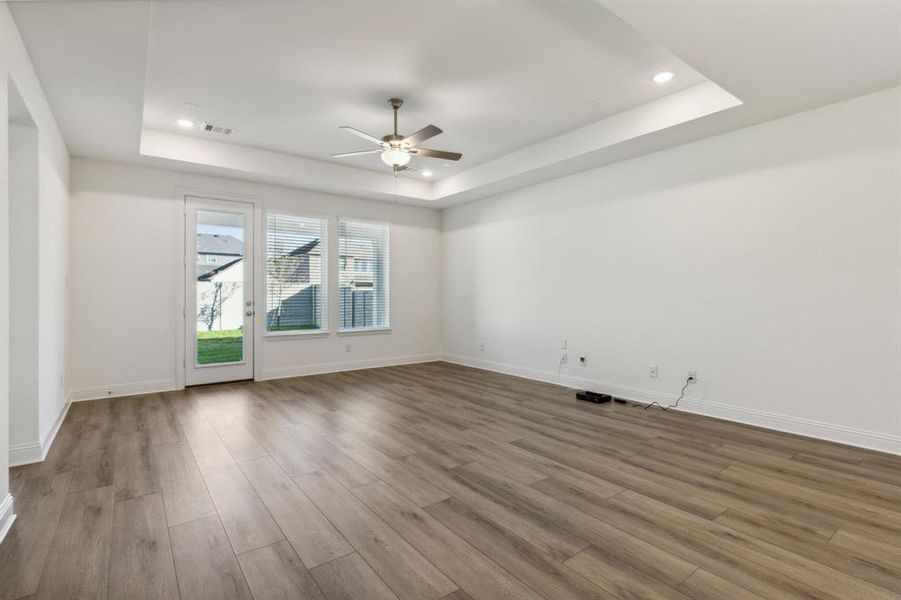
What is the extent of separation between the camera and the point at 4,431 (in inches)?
87.4

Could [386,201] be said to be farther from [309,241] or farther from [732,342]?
[732,342]

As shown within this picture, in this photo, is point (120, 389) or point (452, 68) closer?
point (452, 68)

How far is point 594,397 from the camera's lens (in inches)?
190

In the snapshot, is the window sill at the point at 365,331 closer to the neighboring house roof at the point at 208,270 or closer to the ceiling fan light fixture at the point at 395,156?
the neighboring house roof at the point at 208,270

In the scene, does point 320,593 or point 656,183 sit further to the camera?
point 656,183

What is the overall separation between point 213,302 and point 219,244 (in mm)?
780

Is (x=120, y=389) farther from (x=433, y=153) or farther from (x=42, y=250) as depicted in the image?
(x=433, y=153)

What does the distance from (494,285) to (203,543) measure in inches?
206

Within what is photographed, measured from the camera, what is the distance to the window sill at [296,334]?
6.09 m

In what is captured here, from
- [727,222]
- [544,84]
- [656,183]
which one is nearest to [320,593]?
[544,84]

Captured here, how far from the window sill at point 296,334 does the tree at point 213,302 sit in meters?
0.68

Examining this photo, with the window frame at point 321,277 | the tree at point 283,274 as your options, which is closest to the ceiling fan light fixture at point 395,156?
the window frame at point 321,277

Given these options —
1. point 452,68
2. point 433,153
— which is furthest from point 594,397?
point 452,68

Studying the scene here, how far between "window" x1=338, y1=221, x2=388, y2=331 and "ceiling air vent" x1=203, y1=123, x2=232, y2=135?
7.26 feet
